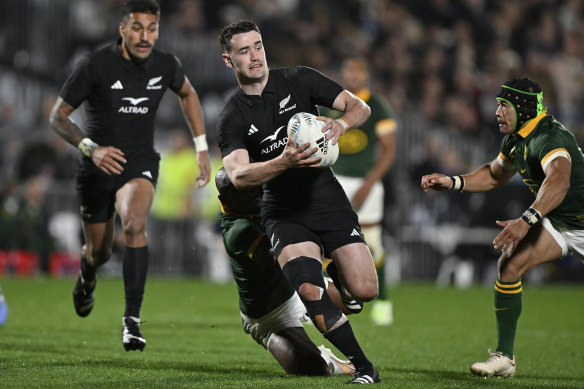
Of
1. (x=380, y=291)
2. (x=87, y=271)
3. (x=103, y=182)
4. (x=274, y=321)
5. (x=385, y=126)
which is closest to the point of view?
(x=274, y=321)

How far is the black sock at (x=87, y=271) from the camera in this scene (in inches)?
334

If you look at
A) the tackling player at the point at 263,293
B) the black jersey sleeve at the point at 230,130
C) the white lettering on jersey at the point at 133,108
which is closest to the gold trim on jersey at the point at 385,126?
the white lettering on jersey at the point at 133,108

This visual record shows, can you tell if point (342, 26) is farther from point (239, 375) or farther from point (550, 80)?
point (239, 375)

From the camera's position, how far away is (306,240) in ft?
19.6

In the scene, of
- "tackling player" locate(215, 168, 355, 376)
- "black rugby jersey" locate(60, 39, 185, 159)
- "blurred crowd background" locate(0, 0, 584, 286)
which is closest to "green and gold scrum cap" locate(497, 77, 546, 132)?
"tackling player" locate(215, 168, 355, 376)

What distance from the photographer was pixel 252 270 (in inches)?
259

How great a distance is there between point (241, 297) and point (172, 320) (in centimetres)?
386

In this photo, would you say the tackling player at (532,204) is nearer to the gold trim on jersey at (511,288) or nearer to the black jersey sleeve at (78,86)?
the gold trim on jersey at (511,288)

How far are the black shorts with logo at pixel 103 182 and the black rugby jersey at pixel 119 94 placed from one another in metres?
0.11

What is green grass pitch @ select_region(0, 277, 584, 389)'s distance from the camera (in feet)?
19.3

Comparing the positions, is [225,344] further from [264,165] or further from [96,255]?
[264,165]

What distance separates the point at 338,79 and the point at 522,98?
1231 centimetres

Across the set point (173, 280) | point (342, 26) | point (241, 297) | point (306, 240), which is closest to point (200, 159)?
point (241, 297)

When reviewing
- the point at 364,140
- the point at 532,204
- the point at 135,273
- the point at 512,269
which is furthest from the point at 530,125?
the point at 364,140
